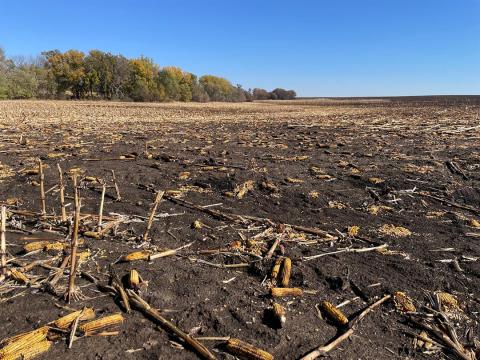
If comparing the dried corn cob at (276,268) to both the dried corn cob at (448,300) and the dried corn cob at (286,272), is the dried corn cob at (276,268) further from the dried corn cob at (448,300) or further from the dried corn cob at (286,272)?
the dried corn cob at (448,300)

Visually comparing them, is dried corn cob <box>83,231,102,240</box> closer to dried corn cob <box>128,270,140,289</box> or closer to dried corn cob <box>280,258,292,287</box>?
dried corn cob <box>128,270,140,289</box>

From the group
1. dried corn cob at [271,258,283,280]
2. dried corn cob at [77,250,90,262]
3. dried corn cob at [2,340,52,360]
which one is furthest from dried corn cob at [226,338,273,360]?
dried corn cob at [77,250,90,262]

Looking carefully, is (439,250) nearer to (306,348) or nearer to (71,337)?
(306,348)

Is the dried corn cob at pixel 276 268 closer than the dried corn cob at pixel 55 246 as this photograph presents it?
Yes

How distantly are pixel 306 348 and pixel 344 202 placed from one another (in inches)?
129

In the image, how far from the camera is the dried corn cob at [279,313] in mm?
2725

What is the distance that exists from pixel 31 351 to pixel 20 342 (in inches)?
4.1

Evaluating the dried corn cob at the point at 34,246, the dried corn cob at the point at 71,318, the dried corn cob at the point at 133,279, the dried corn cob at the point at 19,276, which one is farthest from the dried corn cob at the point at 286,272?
the dried corn cob at the point at 34,246

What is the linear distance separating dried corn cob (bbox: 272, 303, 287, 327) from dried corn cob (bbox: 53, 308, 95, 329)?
4.27ft

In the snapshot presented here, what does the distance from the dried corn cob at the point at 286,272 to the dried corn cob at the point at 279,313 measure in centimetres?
38

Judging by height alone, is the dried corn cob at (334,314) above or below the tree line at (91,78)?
below

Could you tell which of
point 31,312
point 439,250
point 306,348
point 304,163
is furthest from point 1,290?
point 304,163

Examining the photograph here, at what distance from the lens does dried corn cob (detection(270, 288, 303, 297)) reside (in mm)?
3084

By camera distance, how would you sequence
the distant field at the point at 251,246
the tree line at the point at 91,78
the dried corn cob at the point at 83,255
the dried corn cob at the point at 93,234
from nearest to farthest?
the distant field at the point at 251,246
the dried corn cob at the point at 83,255
the dried corn cob at the point at 93,234
the tree line at the point at 91,78
